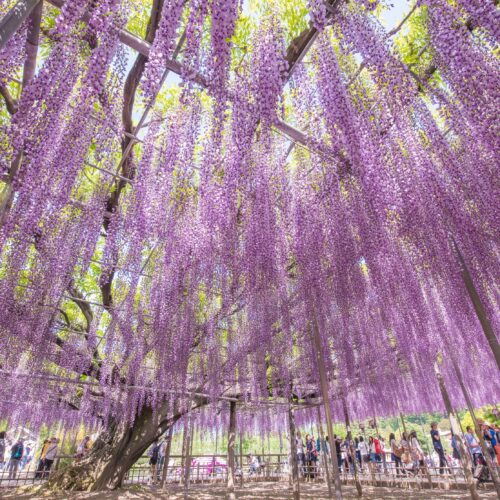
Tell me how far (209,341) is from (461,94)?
5984 millimetres

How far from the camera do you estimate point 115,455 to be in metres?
8.48

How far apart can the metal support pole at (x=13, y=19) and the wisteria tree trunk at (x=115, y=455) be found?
805 cm

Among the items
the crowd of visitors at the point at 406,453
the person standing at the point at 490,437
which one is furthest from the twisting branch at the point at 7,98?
the person standing at the point at 490,437

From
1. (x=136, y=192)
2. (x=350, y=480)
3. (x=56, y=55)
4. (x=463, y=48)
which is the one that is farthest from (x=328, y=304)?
(x=350, y=480)

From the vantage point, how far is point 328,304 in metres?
5.70

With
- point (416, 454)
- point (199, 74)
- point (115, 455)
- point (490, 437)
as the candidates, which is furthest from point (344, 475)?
point (199, 74)

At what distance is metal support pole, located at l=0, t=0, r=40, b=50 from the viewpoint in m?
2.11

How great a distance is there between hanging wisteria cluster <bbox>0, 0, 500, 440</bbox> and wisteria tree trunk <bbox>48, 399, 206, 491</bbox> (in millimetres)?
451

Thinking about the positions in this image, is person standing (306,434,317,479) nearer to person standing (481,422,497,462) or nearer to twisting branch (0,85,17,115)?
person standing (481,422,497,462)

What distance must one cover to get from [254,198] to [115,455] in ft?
24.2

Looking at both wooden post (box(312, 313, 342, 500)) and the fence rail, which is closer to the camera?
wooden post (box(312, 313, 342, 500))

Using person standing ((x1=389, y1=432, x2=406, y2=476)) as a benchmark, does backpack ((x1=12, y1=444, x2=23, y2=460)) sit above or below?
above

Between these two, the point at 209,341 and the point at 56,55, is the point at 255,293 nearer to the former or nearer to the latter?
the point at 209,341

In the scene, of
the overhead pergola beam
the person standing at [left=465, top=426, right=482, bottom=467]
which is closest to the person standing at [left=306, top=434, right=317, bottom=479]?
the person standing at [left=465, top=426, right=482, bottom=467]
